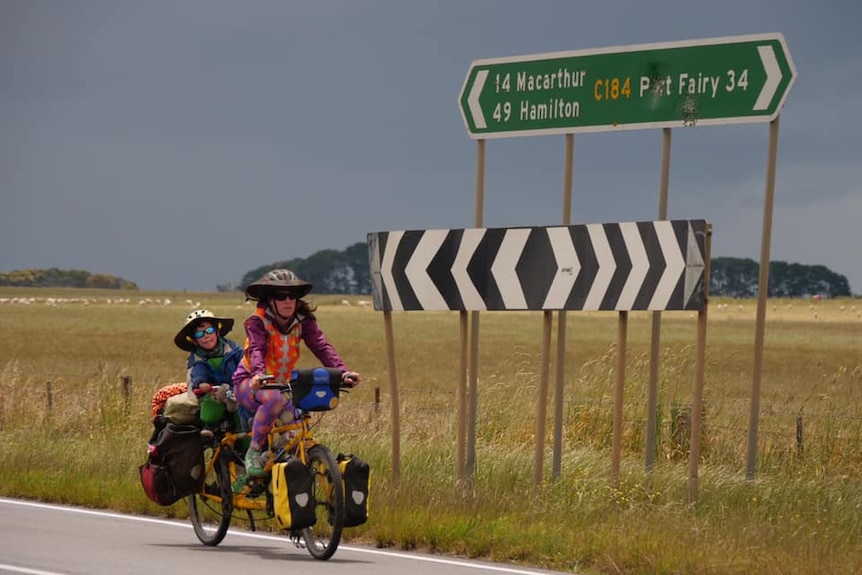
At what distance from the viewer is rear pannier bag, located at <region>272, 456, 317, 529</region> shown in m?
8.90

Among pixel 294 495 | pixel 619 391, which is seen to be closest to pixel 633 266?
pixel 619 391

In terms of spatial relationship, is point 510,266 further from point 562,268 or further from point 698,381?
point 698,381

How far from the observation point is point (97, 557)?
30.7ft

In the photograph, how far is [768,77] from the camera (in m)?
11.4

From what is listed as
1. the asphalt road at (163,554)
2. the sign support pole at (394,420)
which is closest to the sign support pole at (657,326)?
the sign support pole at (394,420)

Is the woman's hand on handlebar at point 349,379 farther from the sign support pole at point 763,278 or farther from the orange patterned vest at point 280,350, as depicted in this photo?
the sign support pole at point 763,278

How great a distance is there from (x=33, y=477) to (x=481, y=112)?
590cm

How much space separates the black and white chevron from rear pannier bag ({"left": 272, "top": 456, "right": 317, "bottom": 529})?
11.1 feet

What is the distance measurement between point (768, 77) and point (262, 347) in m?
5.06

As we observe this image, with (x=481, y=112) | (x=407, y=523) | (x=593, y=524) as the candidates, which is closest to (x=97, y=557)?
(x=407, y=523)

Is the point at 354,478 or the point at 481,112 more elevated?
the point at 481,112

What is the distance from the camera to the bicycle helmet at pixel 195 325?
32.5 ft

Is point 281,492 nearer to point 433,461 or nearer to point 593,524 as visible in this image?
point 593,524

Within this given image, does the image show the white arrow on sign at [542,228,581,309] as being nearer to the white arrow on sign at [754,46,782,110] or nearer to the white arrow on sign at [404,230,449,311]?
the white arrow on sign at [404,230,449,311]
